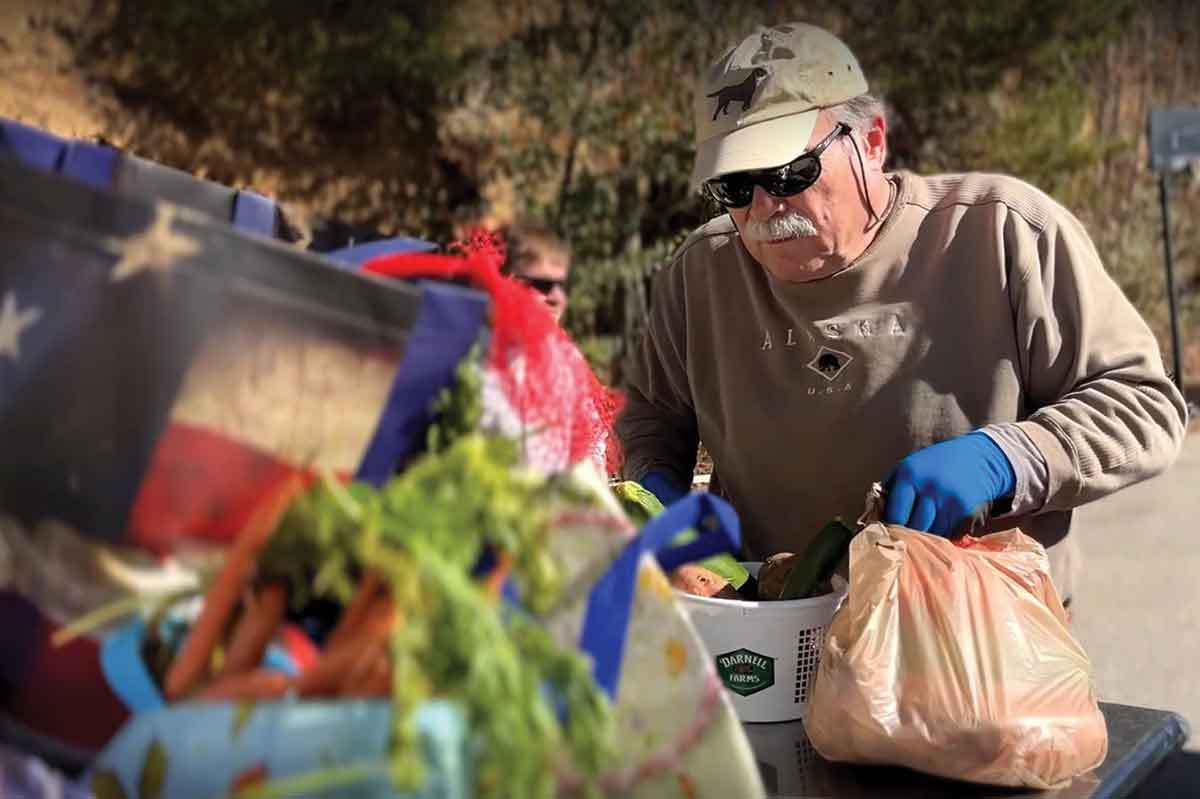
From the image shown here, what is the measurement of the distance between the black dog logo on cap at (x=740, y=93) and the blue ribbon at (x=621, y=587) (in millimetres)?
1176

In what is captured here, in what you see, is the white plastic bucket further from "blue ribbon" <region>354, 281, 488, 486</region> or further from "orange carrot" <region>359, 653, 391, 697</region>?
"orange carrot" <region>359, 653, 391, 697</region>

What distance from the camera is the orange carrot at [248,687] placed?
874 millimetres

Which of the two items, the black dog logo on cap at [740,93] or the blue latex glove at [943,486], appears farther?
the black dog logo on cap at [740,93]

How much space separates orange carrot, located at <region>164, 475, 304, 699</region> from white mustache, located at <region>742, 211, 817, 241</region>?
4.61ft

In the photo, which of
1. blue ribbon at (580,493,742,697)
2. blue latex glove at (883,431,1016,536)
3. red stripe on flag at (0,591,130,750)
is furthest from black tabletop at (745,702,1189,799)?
red stripe on flag at (0,591,130,750)

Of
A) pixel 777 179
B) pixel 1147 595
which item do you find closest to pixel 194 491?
pixel 777 179

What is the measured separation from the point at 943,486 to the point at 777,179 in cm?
58

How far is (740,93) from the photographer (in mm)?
2127

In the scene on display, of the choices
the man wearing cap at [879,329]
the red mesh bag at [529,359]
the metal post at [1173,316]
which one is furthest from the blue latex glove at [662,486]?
the metal post at [1173,316]

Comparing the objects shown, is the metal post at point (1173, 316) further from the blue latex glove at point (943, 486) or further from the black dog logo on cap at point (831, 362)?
the blue latex glove at point (943, 486)

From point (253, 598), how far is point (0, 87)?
9.17m

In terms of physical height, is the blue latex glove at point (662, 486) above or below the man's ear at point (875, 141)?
below

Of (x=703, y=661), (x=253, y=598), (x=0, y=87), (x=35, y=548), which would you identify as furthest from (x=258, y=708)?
(x=0, y=87)

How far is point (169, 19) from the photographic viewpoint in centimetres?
957
